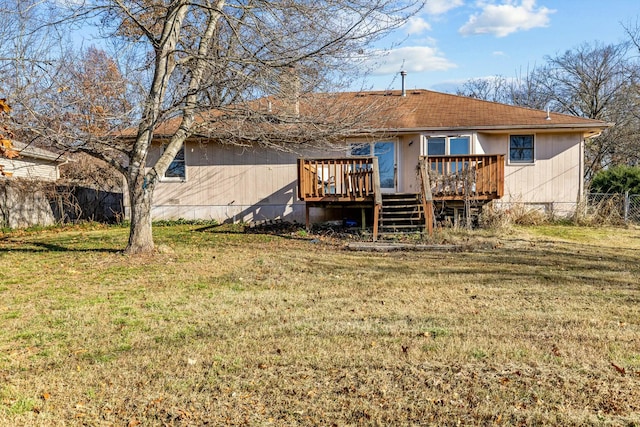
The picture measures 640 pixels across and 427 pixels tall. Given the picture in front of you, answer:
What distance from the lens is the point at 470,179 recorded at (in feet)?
38.4

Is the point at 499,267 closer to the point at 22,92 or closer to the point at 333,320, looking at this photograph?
the point at 333,320

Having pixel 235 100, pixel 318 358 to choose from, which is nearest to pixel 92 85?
pixel 235 100

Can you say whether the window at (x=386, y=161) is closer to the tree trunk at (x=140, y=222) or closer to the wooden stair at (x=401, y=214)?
the wooden stair at (x=401, y=214)

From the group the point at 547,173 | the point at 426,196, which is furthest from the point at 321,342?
the point at 547,173

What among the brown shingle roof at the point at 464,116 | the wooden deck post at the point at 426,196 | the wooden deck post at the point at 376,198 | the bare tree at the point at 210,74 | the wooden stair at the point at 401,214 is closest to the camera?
the bare tree at the point at 210,74

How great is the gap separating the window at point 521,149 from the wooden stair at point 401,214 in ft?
14.8

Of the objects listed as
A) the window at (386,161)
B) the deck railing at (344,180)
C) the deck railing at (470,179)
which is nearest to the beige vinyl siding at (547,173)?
the window at (386,161)

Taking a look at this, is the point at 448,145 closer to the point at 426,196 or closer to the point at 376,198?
the point at 426,196

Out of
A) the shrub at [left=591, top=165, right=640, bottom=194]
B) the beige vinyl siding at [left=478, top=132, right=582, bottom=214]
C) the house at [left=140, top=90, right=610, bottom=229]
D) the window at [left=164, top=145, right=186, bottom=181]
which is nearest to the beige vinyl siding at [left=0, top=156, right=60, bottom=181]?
the window at [left=164, top=145, right=186, bottom=181]

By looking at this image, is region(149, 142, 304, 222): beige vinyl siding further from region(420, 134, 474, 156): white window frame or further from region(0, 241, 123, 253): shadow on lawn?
region(0, 241, 123, 253): shadow on lawn

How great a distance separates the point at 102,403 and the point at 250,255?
19.8 feet

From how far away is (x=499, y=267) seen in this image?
7.80 m

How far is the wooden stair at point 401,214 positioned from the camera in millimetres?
11547

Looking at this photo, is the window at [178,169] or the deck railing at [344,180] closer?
the deck railing at [344,180]
